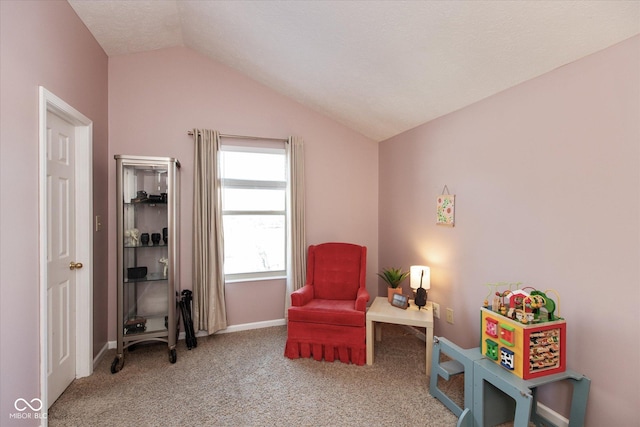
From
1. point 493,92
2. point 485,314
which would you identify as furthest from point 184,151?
point 485,314

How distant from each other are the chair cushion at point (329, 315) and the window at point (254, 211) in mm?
951

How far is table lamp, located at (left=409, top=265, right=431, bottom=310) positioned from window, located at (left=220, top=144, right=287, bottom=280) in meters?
1.53

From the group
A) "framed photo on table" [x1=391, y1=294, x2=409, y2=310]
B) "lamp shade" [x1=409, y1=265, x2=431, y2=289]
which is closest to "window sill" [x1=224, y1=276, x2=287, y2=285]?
"framed photo on table" [x1=391, y1=294, x2=409, y2=310]

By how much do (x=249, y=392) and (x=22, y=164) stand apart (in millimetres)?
2102

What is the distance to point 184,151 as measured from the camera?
122 inches

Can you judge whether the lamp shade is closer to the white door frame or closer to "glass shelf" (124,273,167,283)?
"glass shelf" (124,273,167,283)

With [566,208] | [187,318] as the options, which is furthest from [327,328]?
[566,208]

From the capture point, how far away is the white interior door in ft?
6.62

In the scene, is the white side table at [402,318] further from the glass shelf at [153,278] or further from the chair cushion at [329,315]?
the glass shelf at [153,278]

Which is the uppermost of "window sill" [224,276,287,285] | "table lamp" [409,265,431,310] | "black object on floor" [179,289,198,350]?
"table lamp" [409,265,431,310]

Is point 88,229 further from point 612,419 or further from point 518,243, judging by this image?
point 612,419

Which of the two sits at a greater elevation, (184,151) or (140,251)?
(184,151)

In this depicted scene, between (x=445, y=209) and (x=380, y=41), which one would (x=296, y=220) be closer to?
(x=445, y=209)

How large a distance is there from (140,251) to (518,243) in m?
3.24
